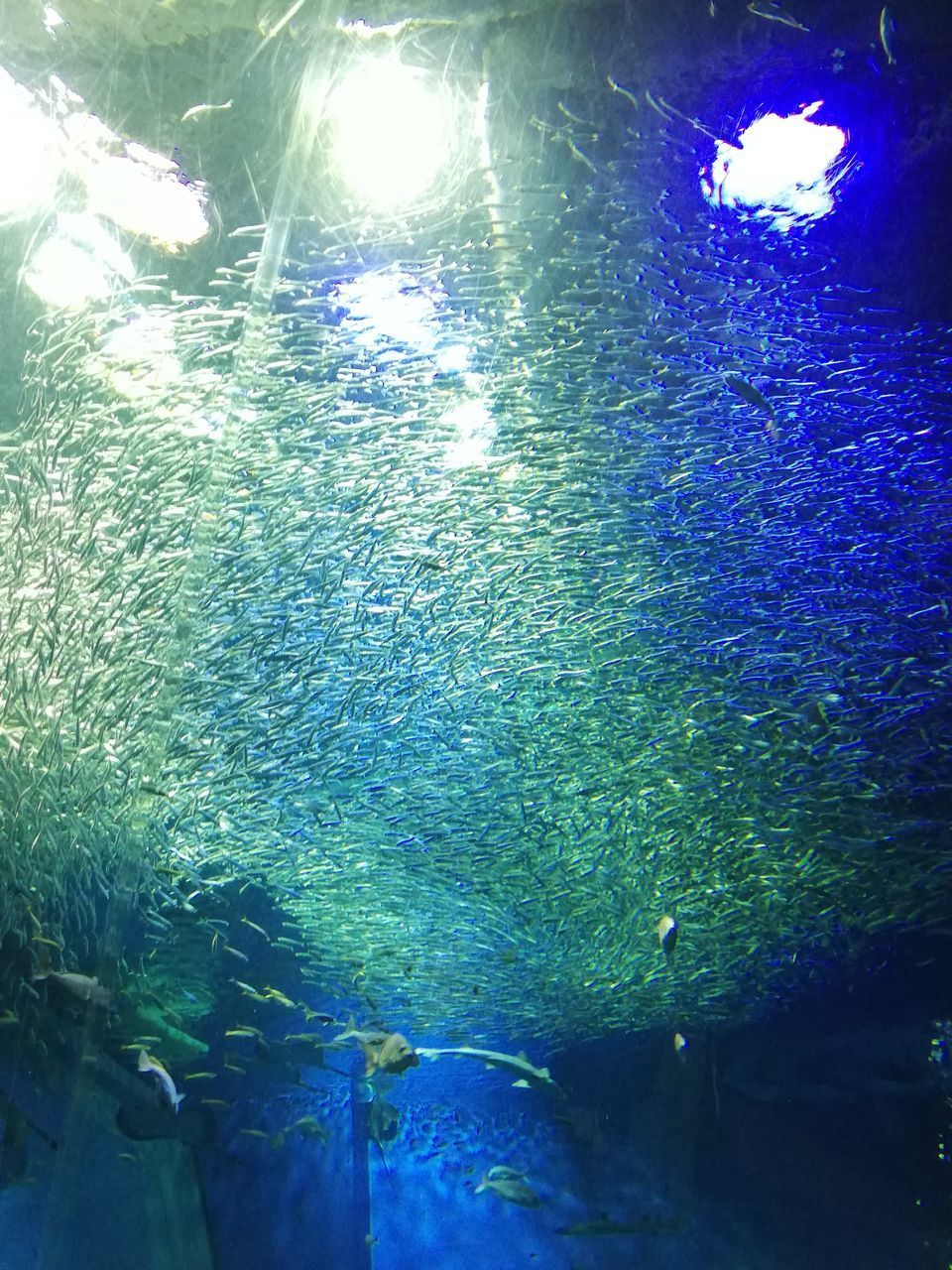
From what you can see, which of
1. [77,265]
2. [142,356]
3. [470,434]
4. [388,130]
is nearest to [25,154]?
[77,265]

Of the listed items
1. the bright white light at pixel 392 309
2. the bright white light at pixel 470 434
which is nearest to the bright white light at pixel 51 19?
the bright white light at pixel 392 309

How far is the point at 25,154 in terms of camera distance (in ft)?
10.3

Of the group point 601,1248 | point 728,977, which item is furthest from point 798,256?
point 601,1248

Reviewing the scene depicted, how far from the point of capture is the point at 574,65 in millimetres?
3154

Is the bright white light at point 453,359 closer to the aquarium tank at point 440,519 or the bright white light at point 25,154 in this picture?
the aquarium tank at point 440,519

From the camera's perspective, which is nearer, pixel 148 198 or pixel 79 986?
pixel 148 198

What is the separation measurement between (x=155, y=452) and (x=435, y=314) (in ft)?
4.88

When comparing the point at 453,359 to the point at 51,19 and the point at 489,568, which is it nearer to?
the point at 489,568

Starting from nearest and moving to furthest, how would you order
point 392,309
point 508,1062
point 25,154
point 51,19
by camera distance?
point 51,19 → point 25,154 → point 392,309 → point 508,1062

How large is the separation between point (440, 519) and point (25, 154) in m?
2.32

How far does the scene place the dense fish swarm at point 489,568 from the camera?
11.8 feet

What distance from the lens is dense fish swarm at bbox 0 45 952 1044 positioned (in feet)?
11.8

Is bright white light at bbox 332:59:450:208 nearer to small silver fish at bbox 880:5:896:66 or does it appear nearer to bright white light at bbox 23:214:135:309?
bright white light at bbox 23:214:135:309

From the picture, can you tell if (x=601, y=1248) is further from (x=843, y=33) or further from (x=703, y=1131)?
(x=843, y=33)
